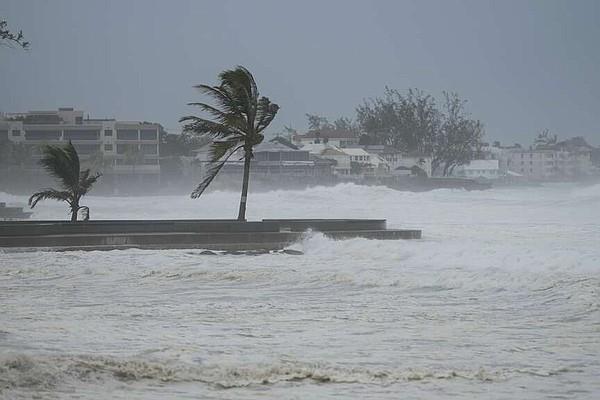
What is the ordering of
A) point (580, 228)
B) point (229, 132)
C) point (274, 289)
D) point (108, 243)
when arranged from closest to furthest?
point (274, 289)
point (108, 243)
point (229, 132)
point (580, 228)

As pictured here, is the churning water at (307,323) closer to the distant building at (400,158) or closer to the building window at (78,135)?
the building window at (78,135)

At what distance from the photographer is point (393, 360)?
26.5ft

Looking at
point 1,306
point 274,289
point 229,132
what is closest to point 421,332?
point 274,289

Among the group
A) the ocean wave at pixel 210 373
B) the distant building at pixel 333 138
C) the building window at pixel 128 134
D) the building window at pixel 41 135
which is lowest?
the ocean wave at pixel 210 373

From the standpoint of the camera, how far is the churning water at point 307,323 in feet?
24.0

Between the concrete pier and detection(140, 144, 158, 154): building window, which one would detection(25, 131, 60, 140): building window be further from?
the concrete pier

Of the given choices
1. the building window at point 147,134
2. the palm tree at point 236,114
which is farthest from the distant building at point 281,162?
the palm tree at point 236,114

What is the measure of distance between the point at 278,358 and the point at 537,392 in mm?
2228

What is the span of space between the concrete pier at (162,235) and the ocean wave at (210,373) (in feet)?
31.4

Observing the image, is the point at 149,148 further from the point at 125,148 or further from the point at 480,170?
the point at 480,170

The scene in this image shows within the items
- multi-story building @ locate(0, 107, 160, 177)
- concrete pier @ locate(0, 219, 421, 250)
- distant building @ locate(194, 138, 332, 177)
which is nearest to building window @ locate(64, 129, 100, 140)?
multi-story building @ locate(0, 107, 160, 177)

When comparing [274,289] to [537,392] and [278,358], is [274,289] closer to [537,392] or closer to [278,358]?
[278,358]

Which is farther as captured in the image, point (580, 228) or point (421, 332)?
point (580, 228)

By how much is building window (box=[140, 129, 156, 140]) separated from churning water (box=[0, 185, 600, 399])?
6470 centimetres
